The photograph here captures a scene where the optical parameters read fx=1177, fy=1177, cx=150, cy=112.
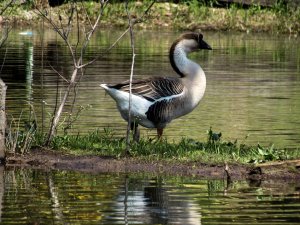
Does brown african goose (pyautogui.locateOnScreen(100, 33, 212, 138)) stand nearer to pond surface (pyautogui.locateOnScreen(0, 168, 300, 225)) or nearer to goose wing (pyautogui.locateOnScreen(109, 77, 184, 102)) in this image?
goose wing (pyautogui.locateOnScreen(109, 77, 184, 102))

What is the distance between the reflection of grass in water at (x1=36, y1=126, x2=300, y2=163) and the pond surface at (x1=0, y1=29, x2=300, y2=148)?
57 cm

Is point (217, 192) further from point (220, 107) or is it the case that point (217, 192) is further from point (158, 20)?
point (158, 20)

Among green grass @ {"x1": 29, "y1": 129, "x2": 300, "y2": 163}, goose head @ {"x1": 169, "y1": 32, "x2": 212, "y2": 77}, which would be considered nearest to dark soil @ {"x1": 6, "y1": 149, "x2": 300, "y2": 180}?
green grass @ {"x1": 29, "y1": 129, "x2": 300, "y2": 163}

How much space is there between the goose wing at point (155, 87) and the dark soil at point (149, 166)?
157 centimetres

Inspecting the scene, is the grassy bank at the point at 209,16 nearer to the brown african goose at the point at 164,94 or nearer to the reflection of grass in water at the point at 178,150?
the brown african goose at the point at 164,94

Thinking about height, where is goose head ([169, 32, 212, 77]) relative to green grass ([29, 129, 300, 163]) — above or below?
above

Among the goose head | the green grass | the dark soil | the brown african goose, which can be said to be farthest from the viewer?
the goose head

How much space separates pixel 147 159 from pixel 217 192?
191cm

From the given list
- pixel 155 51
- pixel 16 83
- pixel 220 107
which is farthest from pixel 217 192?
pixel 155 51

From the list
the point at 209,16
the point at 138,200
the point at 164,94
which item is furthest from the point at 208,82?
the point at 209,16

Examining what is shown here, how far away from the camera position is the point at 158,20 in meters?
43.5

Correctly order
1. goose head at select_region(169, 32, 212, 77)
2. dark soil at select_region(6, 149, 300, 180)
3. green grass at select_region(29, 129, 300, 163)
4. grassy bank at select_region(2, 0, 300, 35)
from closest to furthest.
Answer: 1. dark soil at select_region(6, 149, 300, 180)
2. green grass at select_region(29, 129, 300, 163)
3. goose head at select_region(169, 32, 212, 77)
4. grassy bank at select_region(2, 0, 300, 35)

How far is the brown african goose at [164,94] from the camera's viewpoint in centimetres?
1579

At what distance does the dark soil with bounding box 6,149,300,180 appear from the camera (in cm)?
1349
